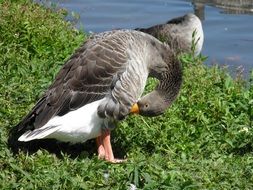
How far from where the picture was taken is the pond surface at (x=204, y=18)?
11023 mm

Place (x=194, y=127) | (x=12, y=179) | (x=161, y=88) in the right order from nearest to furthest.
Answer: (x=12, y=179)
(x=161, y=88)
(x=194, y=127)

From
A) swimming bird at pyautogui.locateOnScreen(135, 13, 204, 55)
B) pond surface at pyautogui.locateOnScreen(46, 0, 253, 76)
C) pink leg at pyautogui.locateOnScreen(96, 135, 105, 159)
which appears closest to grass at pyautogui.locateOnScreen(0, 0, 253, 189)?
pink leg at pyautogui.locateOnScreen(96, 135, 105, 159)

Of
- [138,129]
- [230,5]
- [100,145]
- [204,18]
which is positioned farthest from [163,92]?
[230,5]

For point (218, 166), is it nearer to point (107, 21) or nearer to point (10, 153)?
point (10, 153)

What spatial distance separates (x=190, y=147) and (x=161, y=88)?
611 mm

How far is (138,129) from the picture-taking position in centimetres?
764

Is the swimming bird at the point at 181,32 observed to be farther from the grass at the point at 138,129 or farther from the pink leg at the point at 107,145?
the pink leg at the point at 107,145

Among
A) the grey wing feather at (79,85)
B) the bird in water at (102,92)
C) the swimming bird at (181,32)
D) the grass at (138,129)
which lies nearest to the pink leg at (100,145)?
the bird in water at (102,92)

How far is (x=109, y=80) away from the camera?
22.7ft

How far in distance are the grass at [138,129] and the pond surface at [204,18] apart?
158 cm

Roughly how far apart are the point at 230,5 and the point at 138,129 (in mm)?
5990

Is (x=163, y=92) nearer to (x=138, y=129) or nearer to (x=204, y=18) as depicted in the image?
(x=138, y=129)

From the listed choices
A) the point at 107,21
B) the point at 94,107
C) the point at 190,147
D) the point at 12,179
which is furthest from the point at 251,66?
the point at 12,179

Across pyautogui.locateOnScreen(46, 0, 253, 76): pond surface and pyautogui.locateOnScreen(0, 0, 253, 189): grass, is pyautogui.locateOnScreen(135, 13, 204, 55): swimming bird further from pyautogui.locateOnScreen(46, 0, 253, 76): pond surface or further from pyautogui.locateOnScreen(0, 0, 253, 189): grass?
pyautogui.locateOnScreen(0, 0, 253, 189): grass
